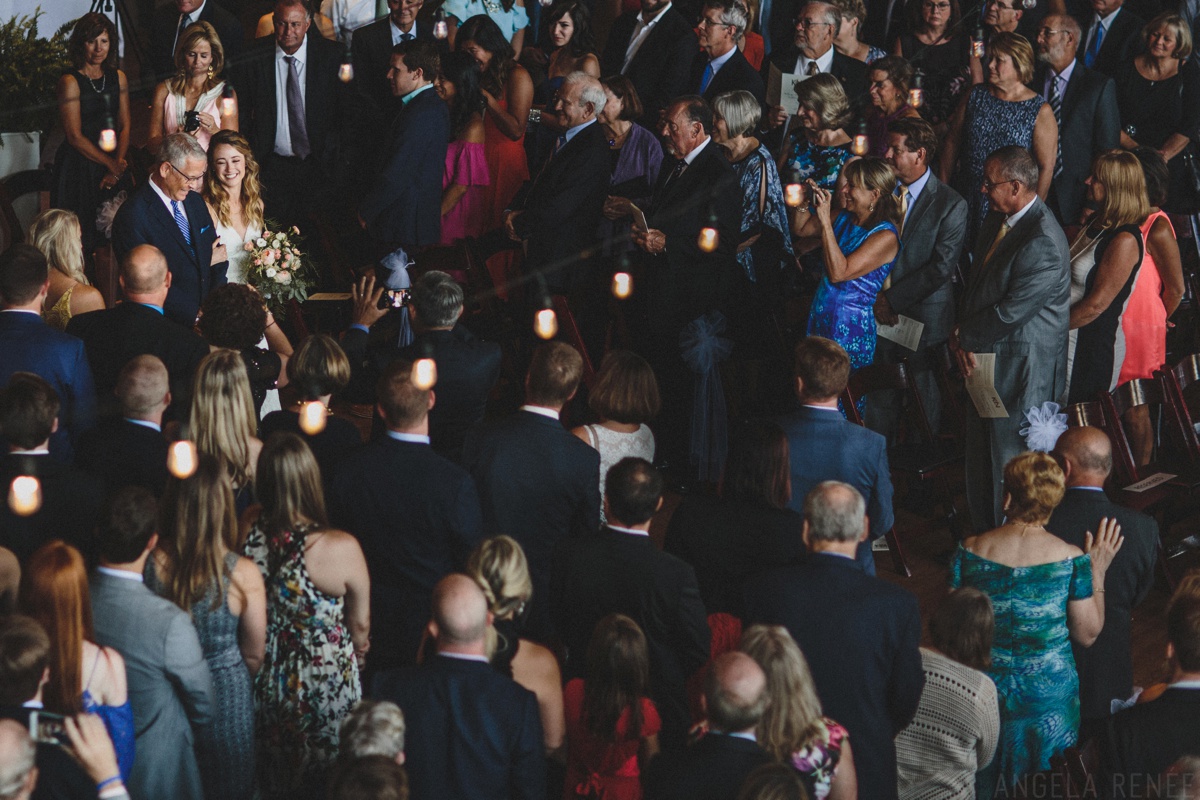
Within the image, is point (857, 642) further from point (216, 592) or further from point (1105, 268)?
point (1105, 268)

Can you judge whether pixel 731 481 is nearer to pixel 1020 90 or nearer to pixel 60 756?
pixel 60 756

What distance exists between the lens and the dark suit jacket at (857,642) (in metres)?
3.40

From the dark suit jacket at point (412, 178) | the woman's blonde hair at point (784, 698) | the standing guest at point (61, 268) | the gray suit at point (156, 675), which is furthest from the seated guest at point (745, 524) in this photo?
the dark suit jacket at point (412, 178)

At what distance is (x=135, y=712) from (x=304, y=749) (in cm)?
58

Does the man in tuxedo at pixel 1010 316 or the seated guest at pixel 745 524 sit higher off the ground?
the man in tuxedo at pixel 1010 316

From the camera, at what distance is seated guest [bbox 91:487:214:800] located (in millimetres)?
3279

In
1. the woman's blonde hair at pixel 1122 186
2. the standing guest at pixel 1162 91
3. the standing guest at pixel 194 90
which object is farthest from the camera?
the standing guest at pixel 1162 91

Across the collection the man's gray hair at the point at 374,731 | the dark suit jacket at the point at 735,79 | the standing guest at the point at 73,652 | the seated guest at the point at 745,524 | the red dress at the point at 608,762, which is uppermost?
the dark suit jacket at the point at 735,79

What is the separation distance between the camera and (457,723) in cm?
306

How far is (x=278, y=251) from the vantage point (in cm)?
623

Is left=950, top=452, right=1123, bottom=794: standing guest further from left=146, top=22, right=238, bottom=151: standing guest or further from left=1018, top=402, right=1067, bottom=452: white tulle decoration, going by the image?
left=146, top=22, right=238, bottom=151: standing guest

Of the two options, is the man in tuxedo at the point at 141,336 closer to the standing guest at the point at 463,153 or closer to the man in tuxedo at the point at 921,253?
the standing guest at the point at 463,153

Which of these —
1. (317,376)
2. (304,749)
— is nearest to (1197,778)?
(304,749)

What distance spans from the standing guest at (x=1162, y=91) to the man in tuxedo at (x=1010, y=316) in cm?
239
